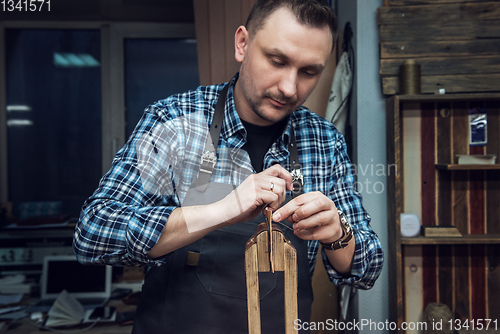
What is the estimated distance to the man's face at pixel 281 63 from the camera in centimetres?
98

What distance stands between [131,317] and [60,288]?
0.61 metres

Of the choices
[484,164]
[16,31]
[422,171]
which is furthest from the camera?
[16,31]

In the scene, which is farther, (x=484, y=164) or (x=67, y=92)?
(x=67, y=92)

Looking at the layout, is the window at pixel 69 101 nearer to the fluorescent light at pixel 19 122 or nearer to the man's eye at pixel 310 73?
the fluorescent light at pixel 19 122

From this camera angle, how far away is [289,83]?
102cm

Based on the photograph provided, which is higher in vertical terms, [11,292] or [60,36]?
[60,36]

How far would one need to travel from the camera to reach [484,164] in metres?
1.74

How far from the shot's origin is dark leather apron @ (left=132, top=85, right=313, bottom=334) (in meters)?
1.00

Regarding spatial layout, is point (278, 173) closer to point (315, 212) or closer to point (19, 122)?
point (315, 212)

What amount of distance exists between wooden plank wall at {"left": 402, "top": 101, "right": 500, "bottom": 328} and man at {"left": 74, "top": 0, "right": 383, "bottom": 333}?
93cm

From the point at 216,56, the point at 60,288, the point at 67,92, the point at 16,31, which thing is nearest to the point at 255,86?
the point at 216,56

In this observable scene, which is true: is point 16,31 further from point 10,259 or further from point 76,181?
point 10,259

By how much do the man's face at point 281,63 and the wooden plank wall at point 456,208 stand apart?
3.64 feet

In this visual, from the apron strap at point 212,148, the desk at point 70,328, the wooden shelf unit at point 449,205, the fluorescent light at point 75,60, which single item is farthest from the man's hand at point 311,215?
the fluorescent light at point 75,60
